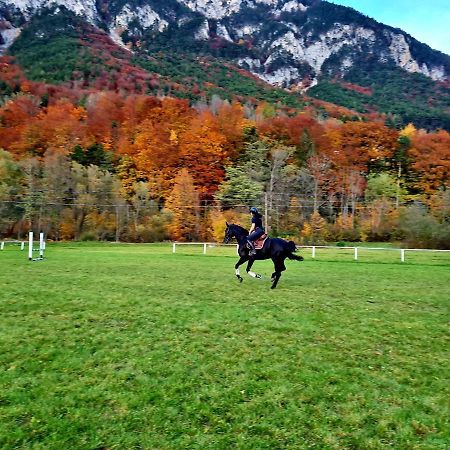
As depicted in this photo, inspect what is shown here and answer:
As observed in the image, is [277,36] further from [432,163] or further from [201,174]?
[201,174]

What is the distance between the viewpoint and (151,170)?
60.8 meters

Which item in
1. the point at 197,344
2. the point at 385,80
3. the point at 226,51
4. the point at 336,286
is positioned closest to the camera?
the point at 197,344

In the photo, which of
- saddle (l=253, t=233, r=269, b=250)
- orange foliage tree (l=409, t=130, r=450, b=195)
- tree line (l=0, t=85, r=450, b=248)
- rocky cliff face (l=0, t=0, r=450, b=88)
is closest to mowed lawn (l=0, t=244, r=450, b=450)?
saddle (l=253, t=233, r=269, b=250)

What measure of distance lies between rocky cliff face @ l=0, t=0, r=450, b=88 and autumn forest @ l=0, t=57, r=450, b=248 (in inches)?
4094

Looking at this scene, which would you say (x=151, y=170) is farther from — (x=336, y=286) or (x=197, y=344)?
(x=197, y=344)

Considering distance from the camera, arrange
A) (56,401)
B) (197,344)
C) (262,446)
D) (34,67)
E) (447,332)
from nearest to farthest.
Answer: (262,446)
(56,401)
(197,344)
(447,332)
(34,67)

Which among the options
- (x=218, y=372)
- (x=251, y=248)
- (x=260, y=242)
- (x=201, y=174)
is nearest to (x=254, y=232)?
(x=260, y=242)

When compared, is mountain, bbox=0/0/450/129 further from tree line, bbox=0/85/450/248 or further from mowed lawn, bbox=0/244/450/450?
mowed lawn, bbox=0/244/450/450

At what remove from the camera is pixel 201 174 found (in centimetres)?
6084

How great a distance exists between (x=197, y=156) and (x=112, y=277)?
46528 millimetres

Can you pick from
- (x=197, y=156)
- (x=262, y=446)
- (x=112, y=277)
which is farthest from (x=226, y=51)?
(x=262, y=446)

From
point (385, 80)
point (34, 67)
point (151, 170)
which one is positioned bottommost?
point (151, 170)

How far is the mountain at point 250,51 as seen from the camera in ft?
381

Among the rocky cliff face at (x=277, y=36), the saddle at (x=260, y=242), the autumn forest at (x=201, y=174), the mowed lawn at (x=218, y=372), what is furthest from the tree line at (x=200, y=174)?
the rocky cliff face at (x=277, y=36)
